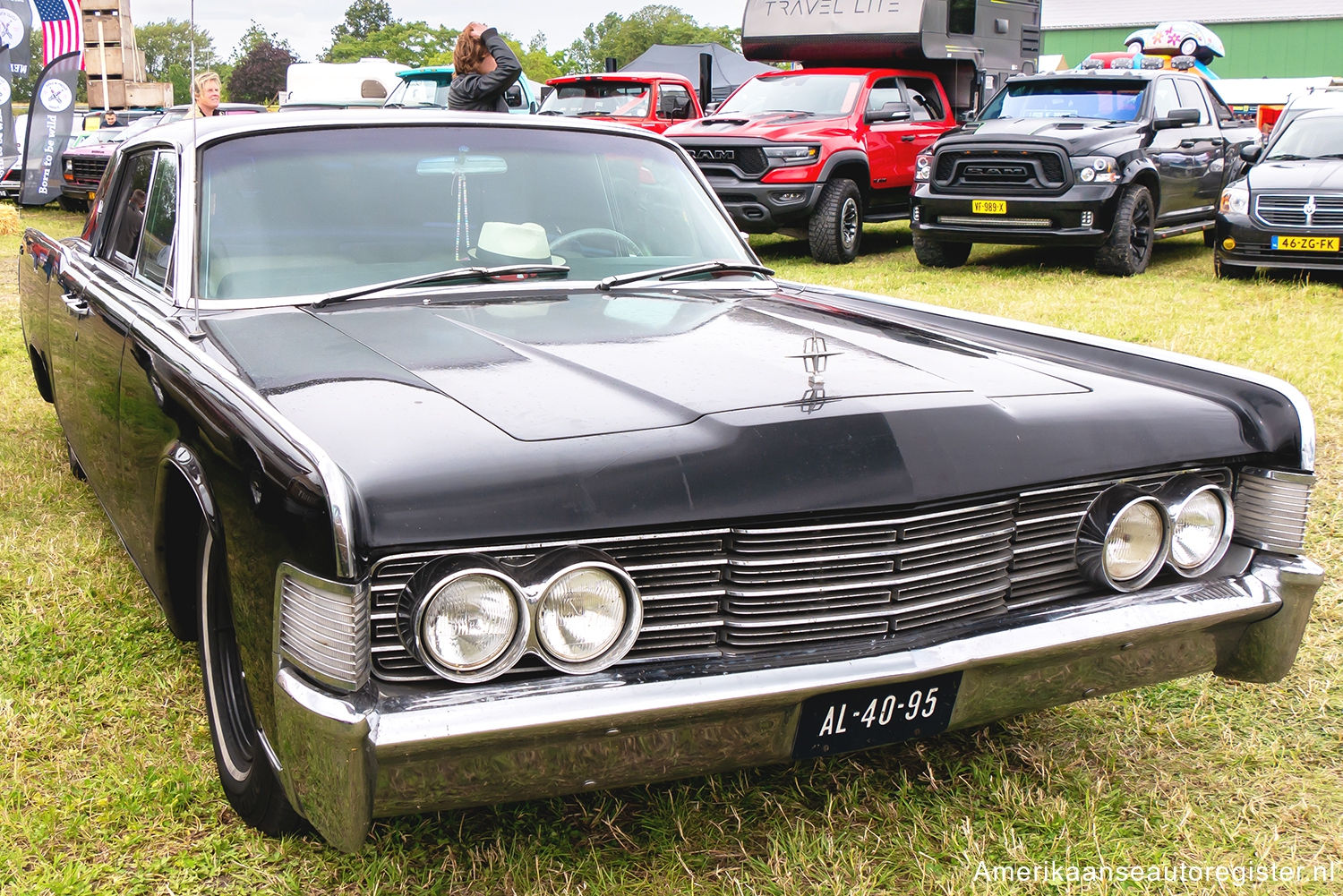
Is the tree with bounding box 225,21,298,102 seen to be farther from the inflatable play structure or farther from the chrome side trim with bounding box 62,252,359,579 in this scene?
the chrome side trim with bounding box 62,252,359,579

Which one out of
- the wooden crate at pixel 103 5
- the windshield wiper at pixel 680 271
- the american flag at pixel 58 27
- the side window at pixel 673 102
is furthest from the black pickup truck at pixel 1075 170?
the wooden crate at pixel 103 5

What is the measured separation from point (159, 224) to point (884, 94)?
1006cm

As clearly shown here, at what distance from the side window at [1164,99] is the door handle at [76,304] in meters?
9.77

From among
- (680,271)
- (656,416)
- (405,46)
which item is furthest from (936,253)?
(405,46)

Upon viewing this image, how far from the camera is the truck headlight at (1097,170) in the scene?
32.6 feet

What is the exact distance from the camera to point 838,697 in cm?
198

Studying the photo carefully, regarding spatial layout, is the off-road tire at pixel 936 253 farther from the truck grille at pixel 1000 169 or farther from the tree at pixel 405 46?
the tree at pixel 405 46

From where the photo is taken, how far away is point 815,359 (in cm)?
228

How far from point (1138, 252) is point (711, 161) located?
397 cm

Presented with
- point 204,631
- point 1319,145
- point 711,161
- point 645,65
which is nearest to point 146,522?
point 204,631

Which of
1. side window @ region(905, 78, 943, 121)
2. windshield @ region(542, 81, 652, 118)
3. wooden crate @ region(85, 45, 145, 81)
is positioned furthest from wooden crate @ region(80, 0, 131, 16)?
side window @ region(905, 78, 943, 121)

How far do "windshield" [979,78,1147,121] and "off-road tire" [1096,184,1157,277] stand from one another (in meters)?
0.84

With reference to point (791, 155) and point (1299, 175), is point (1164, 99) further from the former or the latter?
point (791, 155)

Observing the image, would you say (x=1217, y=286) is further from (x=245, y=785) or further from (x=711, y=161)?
(x=245, y=785)
